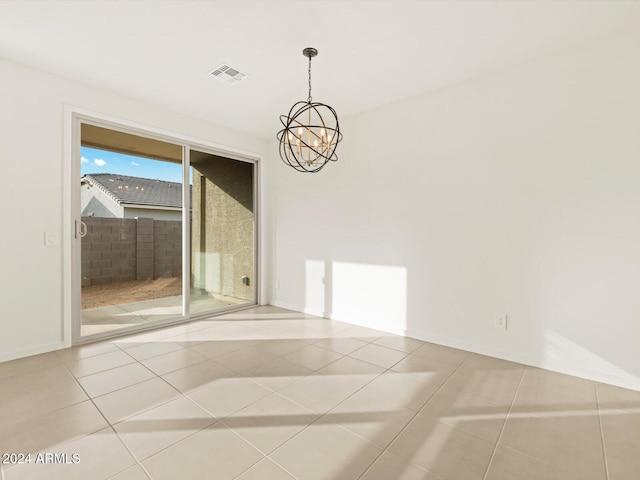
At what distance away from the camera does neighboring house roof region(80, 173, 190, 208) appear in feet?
11.1

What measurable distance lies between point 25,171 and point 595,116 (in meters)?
4.76

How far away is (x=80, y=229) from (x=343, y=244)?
281cm

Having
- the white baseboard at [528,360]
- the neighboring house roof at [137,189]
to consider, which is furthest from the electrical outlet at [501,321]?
the neighboring house roof at [137,189]

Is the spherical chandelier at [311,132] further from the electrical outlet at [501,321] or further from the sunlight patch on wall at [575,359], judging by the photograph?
the sunlight patch on wall at [575,359]

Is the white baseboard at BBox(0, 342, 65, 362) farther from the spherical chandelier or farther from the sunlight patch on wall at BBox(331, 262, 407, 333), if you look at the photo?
the sunlight patch on wall at BBox(331, 262, 407, 333)

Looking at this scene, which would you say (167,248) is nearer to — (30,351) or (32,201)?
(32,201)

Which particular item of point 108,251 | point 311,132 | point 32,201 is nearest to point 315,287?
point 108,251

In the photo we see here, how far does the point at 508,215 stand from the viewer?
285 cm

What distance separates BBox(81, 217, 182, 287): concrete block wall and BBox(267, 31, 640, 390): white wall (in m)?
1.99

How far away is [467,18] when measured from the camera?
87.7 inches

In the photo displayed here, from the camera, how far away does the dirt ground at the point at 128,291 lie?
132 inches

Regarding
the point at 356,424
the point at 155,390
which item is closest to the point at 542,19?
the point at 356,424

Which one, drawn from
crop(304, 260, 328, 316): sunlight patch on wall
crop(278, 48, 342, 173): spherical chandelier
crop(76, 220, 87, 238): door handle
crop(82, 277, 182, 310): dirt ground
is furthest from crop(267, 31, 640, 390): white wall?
crop(76, 220, 87, 238): door handle

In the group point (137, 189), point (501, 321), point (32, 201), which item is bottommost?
point (501, 321)
